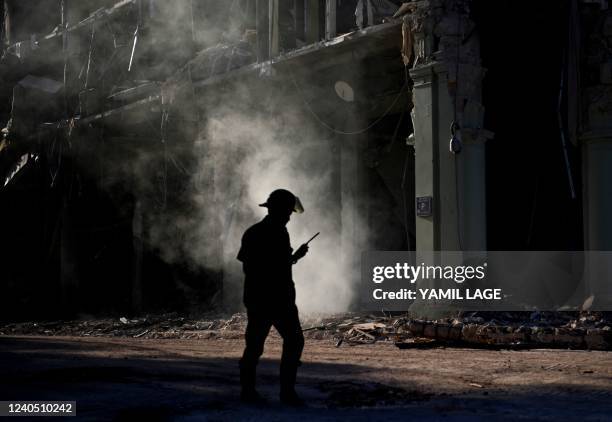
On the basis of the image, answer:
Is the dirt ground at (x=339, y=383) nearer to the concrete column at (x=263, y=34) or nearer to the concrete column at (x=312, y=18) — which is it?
the concrete column at (x=312, y=18)

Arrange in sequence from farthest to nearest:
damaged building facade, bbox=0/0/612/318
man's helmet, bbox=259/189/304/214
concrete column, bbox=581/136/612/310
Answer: damaged building facade, bbox=0/0/612/318, concrete column, bbox=581/136/612/310, man's helmet, bbox=259/189/304/214

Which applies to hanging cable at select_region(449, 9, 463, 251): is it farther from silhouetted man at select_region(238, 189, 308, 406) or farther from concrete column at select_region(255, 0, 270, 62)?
silhouetted man at select_region(238, 189, 308, 406)

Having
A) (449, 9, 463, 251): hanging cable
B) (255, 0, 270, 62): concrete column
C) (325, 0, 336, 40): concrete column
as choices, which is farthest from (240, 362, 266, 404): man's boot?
(255, 0, 270, 62): concrete column

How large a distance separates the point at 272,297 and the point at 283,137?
12.0m

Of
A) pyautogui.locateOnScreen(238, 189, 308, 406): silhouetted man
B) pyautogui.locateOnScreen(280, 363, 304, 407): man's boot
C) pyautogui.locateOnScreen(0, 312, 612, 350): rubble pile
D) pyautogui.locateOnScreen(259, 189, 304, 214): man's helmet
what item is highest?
pyautogui.locateOnScreen(259, 189, 304, 214): man's helmet

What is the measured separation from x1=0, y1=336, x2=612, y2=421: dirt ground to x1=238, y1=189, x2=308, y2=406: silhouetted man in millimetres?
234

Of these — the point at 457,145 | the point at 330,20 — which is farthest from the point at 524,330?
the point at 330,20

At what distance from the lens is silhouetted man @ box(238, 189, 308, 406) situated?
5.85m

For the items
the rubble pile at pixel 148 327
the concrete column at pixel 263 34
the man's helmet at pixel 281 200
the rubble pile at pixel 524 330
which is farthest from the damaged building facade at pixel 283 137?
the man's helmet at pixel 281 200

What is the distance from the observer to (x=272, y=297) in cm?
586

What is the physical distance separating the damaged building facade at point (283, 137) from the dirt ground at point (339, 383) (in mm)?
3959

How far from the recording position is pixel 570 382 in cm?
706

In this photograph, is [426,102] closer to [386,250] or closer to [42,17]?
[386,250]

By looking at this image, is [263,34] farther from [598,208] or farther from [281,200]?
[281,200]
